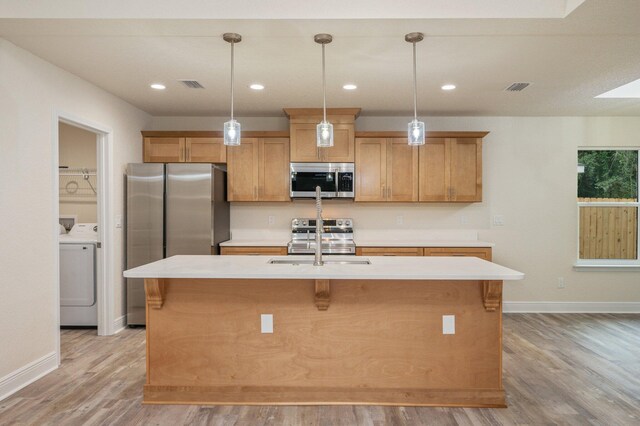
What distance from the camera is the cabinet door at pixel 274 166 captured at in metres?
4.63

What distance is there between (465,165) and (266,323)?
3.14m

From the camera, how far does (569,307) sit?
190 inches

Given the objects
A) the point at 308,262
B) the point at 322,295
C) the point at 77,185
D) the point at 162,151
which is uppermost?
the point at 162,151

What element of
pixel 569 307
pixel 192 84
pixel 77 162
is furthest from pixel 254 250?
pixel 569 307

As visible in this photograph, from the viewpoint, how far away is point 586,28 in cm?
244

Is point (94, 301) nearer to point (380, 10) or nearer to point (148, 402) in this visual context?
point (148, 402)

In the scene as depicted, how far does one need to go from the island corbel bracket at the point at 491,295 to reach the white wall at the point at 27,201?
10.2 feet

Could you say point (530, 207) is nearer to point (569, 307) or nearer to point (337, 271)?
point (569, 307)

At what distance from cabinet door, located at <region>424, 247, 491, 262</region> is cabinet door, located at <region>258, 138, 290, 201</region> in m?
1.72

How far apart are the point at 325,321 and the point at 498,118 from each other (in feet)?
12.1

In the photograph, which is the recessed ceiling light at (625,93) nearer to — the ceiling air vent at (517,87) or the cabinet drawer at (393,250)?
the ceiling air vent at (517,87)

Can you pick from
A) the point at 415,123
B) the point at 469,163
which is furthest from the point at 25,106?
the point at 469,163

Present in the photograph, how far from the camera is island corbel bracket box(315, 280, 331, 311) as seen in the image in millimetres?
A: 2422

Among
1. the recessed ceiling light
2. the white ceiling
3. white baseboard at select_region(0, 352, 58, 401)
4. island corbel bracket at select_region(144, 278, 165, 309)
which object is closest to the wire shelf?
the white ceiling
